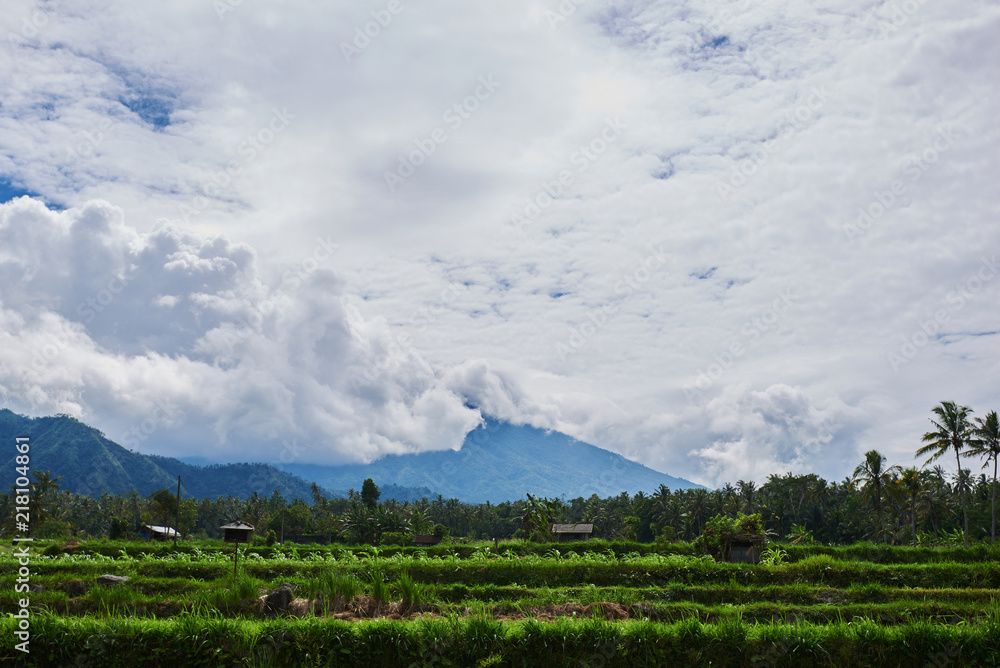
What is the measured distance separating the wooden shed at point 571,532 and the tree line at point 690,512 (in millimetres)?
→ 1346

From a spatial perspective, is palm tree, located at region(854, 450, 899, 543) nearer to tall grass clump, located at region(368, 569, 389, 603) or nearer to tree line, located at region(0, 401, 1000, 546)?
tree line, located at region(0, 401, 1000, 546)

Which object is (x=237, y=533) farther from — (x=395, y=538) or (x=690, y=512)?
(x=690, y=512)

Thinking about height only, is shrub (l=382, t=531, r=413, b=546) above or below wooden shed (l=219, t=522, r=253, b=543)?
below

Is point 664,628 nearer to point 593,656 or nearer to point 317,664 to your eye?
point 593,656

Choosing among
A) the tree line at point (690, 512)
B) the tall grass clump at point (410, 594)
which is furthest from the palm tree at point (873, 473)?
the tall grass clump at point (410, 594)

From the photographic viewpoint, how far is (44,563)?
1980cm

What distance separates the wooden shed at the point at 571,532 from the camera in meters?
45.5

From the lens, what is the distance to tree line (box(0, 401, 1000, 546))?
45.6 metres

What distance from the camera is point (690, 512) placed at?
78.7 metres

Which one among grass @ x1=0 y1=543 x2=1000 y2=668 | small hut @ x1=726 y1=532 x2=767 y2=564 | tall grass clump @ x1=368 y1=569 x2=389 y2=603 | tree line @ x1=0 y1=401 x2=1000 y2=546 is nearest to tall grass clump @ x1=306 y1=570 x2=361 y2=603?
grass @ x1=0 y1=543 x2=1000 y2=668

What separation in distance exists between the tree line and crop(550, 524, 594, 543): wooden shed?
135cm

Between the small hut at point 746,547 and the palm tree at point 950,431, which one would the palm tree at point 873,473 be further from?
the small hut at point 746,547

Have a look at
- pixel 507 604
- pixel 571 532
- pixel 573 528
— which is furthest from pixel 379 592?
pixel 573 528

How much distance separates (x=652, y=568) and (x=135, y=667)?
45.1 ft
